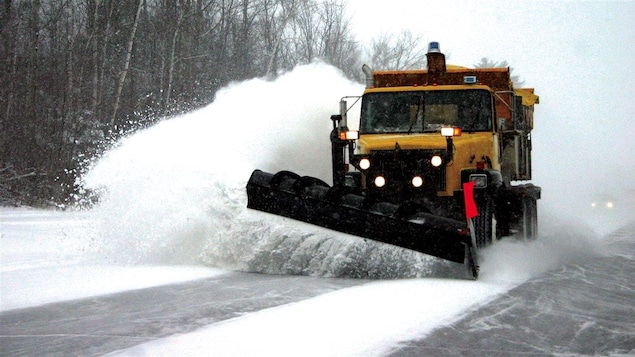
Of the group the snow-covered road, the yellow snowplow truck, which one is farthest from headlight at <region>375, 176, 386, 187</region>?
the snow-covered road

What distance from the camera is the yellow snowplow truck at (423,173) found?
8438mm

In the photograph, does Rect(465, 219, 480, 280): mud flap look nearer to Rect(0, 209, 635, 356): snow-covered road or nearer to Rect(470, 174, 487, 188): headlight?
Rect(0, 209, 635, 356): snow-covered road

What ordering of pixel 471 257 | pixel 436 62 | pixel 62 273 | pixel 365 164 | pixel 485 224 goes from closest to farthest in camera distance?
pixel 471 257, pixel 62 273, pixel 365 164, pixel 485 224, pixel 436 62

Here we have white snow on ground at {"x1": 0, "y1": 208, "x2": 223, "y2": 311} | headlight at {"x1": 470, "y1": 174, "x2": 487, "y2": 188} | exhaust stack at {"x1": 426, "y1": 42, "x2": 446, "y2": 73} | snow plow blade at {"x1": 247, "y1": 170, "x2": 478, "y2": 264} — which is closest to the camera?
white snow on ground at {"x1": 0, "y1": 208, "x2": 223, "y2": 311}

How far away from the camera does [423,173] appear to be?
31.7ft

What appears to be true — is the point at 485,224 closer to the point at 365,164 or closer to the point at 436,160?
the point at 436,160

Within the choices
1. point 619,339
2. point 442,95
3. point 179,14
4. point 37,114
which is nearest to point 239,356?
point 619,339

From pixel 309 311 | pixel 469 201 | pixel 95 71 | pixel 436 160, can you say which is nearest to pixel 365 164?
pixel 436 160

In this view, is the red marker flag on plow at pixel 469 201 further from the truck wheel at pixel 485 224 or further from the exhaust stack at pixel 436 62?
the exhaust stack at pixel 436 62

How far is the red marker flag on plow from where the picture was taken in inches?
344

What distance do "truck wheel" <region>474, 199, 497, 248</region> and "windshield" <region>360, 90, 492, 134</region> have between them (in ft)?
3.86

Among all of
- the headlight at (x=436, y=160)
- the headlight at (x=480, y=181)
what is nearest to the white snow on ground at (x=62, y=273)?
the headlight at (x=436, y=160)

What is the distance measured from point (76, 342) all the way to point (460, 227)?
13.5 ft

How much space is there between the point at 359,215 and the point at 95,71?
24182 millimetres
